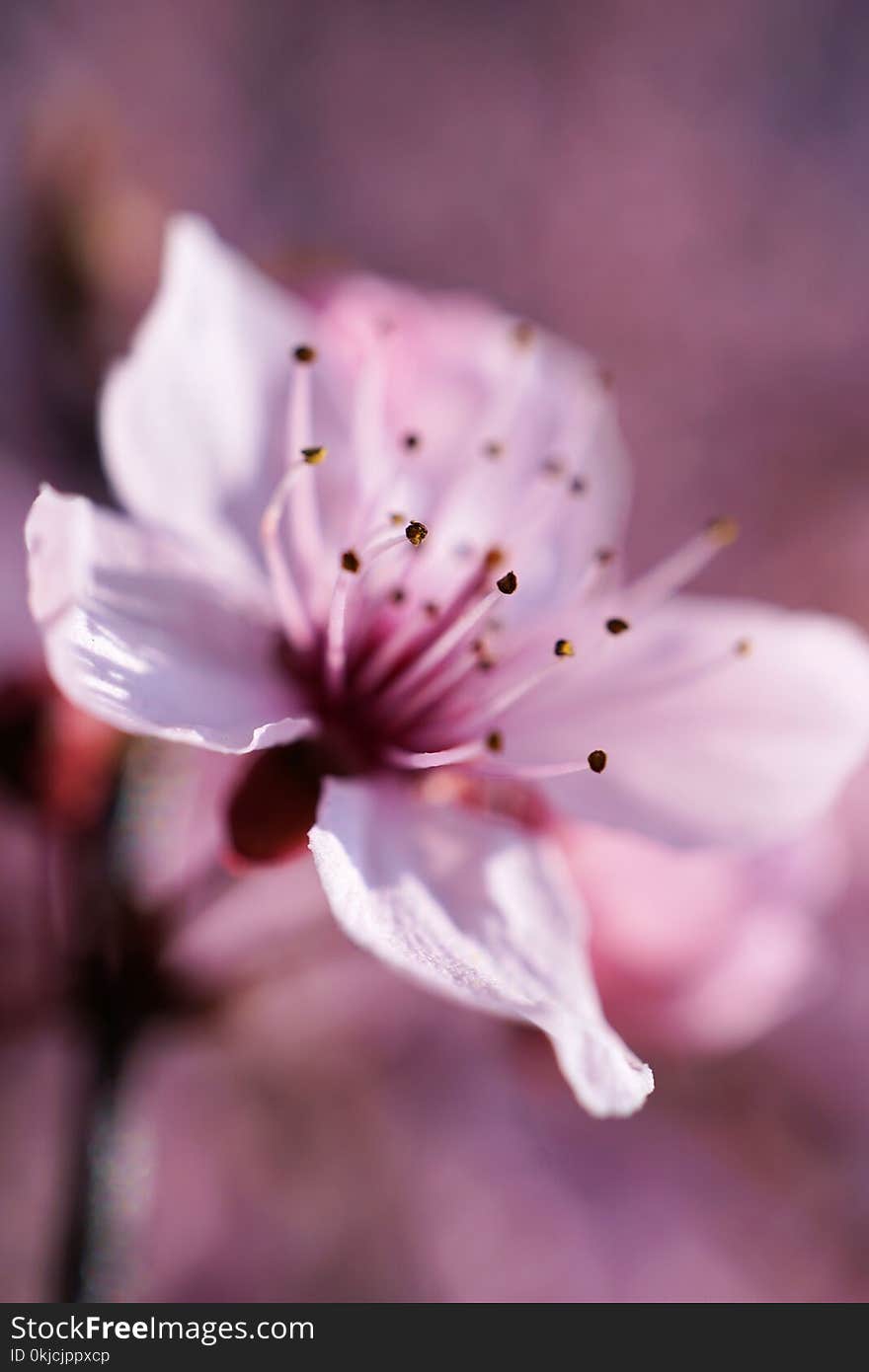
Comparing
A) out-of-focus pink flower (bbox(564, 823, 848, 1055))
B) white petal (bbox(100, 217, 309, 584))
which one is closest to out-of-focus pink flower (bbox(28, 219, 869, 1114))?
white petal (bbox(100, 217, 309, 584))

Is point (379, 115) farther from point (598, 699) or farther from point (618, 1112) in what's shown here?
point (618, 1112)

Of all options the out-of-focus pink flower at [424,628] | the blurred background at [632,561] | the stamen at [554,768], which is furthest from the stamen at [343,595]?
the blurred background at [632,561]

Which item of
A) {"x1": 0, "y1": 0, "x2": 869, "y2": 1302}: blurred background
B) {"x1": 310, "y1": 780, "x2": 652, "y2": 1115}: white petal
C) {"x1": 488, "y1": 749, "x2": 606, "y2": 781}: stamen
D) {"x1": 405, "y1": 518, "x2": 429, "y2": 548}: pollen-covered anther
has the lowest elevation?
{"x1": 0, "y1": 0, "x2": 869, "y2": 1302}: blurred background

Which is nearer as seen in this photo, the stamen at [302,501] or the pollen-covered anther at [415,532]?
the pollen-covered anther at [415,532]

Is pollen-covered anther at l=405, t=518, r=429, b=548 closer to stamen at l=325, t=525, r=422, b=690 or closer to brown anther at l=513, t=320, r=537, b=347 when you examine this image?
stamen at l=325, t=525, r=422, b=690

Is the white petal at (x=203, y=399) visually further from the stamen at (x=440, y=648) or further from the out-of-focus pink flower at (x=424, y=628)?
the stamen at (x=440, y=648)

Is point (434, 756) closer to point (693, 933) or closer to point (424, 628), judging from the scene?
point (424, 628)
